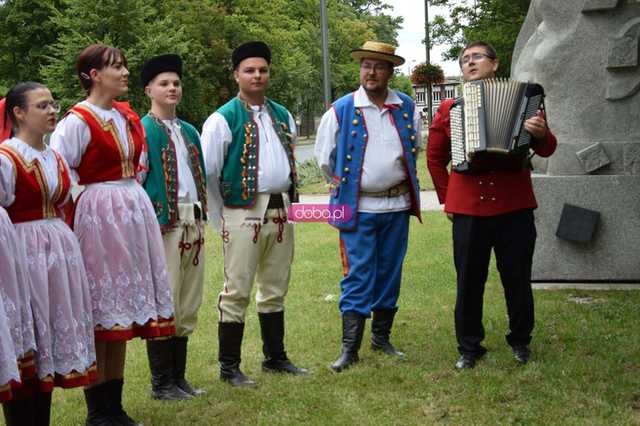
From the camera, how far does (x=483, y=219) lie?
5.93m

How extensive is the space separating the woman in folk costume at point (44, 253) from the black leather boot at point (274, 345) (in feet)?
5.85

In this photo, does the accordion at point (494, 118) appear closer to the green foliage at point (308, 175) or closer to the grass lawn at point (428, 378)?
the grass lawn at point (428, 378)

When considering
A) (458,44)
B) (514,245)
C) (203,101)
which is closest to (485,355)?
(514,245)

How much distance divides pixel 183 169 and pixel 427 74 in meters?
30.3

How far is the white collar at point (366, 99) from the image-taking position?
245 inches

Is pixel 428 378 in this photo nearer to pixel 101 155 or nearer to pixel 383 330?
pixel 383 330

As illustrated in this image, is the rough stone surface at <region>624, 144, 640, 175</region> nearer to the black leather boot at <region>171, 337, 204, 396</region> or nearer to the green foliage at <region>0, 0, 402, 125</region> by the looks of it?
A: the black leather boot at <region>171, 337, 204, 396</region>

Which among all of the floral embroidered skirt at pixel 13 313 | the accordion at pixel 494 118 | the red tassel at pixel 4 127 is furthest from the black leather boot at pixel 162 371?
the accordion at pixel 494 118

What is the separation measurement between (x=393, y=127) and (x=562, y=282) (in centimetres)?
324

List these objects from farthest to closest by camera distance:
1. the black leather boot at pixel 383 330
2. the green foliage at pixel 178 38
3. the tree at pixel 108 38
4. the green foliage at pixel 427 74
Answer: the green foliage at pixel 178 38
the tree at pixel 108 38
the green foliage at pixel 427 74
the black leather boot at pixel 383 330

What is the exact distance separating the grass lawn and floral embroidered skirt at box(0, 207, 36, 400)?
1291 mm

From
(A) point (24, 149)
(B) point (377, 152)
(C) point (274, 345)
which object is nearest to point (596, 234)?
(B) point (377, 152)

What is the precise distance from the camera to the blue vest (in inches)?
242

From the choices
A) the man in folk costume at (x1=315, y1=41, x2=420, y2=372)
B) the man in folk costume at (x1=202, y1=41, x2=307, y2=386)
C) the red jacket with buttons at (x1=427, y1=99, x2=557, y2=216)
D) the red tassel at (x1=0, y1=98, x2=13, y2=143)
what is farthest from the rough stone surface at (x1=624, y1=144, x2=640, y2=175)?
the red tassel at (x1=0, y1=98, x2=13, y2=143)
